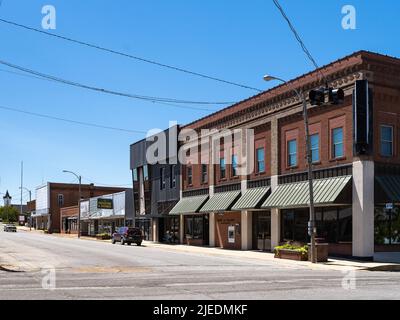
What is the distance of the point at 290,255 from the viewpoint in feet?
98.4

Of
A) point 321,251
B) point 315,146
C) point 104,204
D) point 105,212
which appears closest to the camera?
point 321,251

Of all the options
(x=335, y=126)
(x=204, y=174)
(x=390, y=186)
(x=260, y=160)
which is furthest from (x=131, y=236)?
(x=390, y=186)

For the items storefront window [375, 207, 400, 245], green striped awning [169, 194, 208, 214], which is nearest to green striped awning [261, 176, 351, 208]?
storefront window [375, 207, 400, 245]

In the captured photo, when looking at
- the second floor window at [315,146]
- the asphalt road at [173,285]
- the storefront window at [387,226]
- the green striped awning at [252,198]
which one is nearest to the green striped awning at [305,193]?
the green striped awning at [252,198]

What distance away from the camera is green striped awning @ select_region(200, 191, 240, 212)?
40.3 m

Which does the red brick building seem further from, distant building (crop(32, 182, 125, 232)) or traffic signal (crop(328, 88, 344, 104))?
distant building (crop(32, 182, 125, 232))

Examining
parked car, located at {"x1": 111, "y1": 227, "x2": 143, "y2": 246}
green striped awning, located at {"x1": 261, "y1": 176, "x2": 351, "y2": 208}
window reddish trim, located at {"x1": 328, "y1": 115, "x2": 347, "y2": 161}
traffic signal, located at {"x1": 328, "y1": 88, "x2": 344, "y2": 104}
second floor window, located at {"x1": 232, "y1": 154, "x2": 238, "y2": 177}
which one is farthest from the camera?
parked car, located at {"x1": 111, "y1": 227, "x2": 143, "y2": 246}

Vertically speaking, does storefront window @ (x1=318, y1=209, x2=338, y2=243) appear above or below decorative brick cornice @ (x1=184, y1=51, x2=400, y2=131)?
below

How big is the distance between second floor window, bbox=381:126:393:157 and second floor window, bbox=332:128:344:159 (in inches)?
83.6

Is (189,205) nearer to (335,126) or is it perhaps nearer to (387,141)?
(335,126)

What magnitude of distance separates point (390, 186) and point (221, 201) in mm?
15403

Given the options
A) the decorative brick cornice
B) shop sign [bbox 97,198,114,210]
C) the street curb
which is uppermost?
the decorative brick cornice

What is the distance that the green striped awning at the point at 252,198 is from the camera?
3644cm

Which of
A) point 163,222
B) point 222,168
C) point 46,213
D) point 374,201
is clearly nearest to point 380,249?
point 374,201
